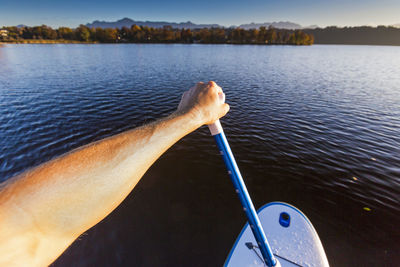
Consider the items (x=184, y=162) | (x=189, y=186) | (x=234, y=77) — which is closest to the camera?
(x=189, y=186)

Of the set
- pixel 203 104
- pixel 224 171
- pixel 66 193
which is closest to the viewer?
pixel 66 193

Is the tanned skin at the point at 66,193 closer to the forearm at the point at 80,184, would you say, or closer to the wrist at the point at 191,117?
the forearm at the point at 80,184

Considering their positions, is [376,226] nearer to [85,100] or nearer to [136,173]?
[136,173]

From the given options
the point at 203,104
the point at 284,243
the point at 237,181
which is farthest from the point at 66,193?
the point at 284,243

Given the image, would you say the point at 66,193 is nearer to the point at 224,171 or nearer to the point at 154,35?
the point at 224,171

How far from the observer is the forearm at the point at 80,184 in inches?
42.3

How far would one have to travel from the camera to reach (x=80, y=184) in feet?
3.87

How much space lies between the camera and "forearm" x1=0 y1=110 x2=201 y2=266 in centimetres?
107

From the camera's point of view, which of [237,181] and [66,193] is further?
[237,181]

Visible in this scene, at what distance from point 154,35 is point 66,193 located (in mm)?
180418

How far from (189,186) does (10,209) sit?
755 cm

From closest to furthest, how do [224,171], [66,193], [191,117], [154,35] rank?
[66,193], [191,117], [224,171], [154,35]

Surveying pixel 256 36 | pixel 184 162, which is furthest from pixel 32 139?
pixel 256 36

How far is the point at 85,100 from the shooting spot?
59.8ft
